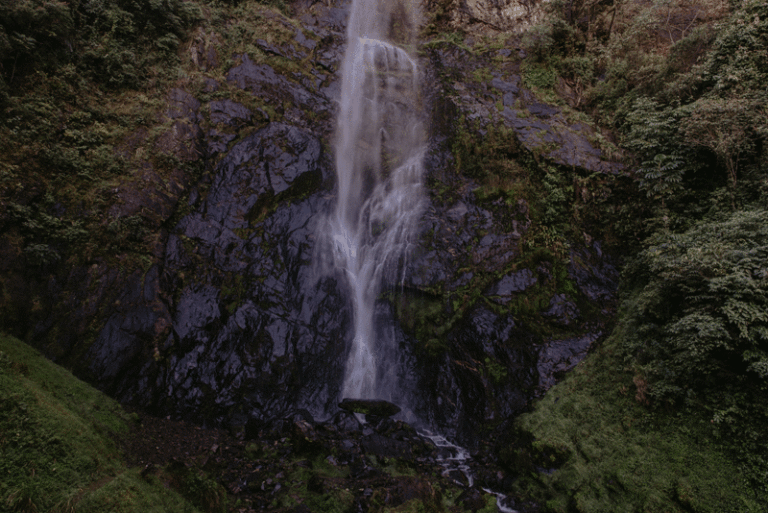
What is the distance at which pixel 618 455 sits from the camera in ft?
22.1

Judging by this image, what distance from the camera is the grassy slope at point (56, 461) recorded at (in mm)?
3648

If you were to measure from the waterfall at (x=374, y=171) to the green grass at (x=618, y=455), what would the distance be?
457 centimetres

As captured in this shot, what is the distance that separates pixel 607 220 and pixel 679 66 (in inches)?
209

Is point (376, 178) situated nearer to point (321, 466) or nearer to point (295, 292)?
point (295, 292)

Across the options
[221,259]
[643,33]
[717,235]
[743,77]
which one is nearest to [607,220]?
[717,235]

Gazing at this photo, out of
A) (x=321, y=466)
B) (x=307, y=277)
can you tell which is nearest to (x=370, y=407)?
(x=321, y=466)

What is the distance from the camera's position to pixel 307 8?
1639 centimetres

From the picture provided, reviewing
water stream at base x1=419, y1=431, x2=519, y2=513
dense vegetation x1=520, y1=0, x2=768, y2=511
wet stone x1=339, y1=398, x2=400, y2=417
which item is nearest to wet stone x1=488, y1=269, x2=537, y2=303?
dense vegetation x1=520, y1=0, x2=768, y2=511

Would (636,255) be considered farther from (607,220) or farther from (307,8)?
(307,8)

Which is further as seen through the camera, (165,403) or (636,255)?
(636,255)

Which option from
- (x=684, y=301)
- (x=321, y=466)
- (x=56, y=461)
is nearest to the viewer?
(x=56, y=461)

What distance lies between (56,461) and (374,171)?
40.1 feet

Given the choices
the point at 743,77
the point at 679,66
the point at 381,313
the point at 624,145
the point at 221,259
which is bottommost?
the point at 381,313

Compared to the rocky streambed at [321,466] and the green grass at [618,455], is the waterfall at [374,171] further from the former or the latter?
the green grass at [618,455]
